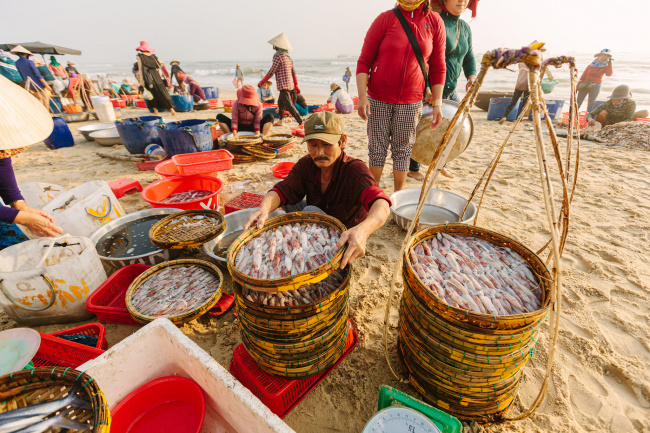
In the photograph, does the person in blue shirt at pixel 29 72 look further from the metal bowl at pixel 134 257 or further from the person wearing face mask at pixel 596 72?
the person wearing face mask at pixel 596 72

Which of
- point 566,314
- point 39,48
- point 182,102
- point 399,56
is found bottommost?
point 566,314

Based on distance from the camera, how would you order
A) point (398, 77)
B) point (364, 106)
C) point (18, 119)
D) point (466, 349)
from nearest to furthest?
point (466, 349)
point (18, 119)
point (398, 77)
point (364, 106)

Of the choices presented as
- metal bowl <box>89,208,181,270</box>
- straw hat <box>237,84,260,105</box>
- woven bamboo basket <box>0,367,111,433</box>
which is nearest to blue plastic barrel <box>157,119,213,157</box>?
straw hat <box>237,84,260,105</box>

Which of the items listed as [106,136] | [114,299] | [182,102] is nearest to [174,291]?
[114,299]

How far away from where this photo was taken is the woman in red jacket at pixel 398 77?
3.33 meters

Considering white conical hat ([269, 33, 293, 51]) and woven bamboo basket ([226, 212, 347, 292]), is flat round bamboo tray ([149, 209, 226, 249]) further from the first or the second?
white conical hat ([269, 33, 293, 51])

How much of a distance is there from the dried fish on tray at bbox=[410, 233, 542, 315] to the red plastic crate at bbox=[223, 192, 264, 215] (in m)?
2.72

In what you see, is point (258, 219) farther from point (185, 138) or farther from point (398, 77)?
point (185, 138)

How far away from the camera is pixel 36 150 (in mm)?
7602

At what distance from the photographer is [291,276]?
1493 millimetres

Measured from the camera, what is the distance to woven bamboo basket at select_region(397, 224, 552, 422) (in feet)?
4.90

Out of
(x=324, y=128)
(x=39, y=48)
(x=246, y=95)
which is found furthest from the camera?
(x=39, y=48)

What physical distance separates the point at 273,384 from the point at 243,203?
2.78m

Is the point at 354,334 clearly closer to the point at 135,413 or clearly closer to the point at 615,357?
the point at 135,413
